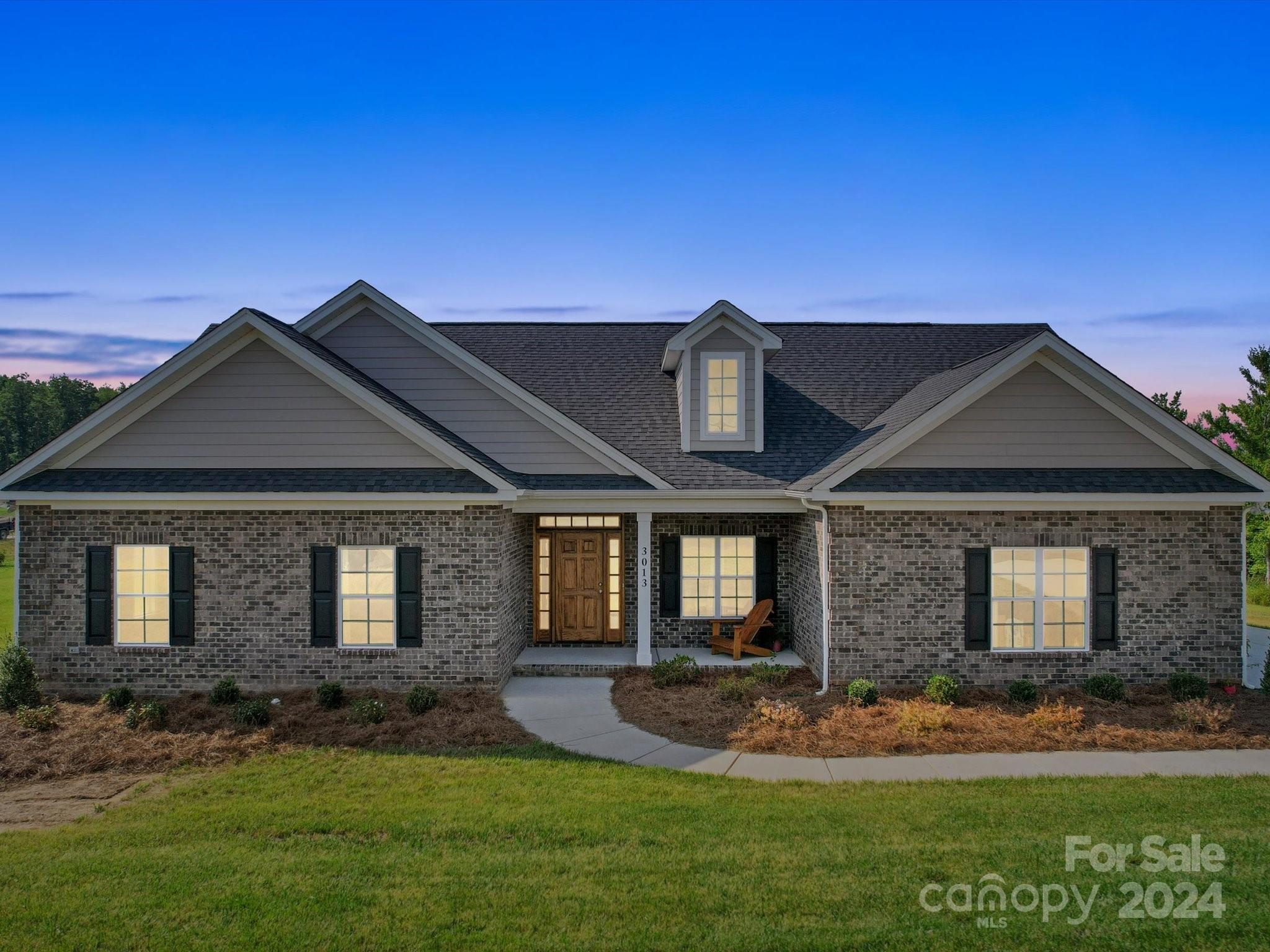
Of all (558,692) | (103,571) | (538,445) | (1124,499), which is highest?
(538,445)

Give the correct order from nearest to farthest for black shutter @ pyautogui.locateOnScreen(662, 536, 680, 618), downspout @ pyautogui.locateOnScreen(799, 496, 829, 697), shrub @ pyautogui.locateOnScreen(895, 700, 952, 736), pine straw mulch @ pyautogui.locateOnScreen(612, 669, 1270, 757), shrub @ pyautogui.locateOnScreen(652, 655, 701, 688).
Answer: pine straw mulch @ pyautogui.locateOnScreen(612, 669, 1270, 757), shrub @ pyautogui.locateOnScreen(895, 700, 952, 736), downspout @ pyautogui.locateOnScreen(799, 496, 829, 697), shrub @ pyautogui.locateOnScreen(652, 655, 701, 688), black shutter @ pyautogui.locateOnScreen(662, 536, 680, 618)

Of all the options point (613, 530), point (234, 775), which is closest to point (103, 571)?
point (234, 775)

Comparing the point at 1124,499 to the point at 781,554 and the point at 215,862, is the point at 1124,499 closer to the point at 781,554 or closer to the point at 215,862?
the point at 781,554

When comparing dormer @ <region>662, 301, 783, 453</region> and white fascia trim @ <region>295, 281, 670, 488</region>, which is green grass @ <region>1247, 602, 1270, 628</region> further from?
white fascia trim @ <region>295, 281, 670, 488</region>

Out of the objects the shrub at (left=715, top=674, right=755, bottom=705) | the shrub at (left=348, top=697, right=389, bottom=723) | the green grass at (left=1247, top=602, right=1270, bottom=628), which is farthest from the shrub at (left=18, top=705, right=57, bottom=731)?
the green grass at (left=1247, top=602, right=1270, bottom=628)

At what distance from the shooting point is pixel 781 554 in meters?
14.9

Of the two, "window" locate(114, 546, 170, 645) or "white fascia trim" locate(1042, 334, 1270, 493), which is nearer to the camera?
"white fascia trim" locate(1042, 334, 1270, 493)

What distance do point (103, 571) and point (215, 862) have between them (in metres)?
7.65

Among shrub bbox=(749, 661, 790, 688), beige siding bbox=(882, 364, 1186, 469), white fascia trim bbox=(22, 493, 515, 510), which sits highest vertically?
beige siding bbox=(882, 364, 1186, 469)

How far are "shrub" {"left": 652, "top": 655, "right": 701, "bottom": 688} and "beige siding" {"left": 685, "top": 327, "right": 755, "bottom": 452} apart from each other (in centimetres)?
422

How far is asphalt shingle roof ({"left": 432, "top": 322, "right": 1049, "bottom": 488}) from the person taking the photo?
14484mm

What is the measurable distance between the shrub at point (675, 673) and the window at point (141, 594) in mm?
7890

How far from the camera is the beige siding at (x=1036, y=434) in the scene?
1216 centimetres

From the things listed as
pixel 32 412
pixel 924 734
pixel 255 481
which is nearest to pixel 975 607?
pixel 924 734
